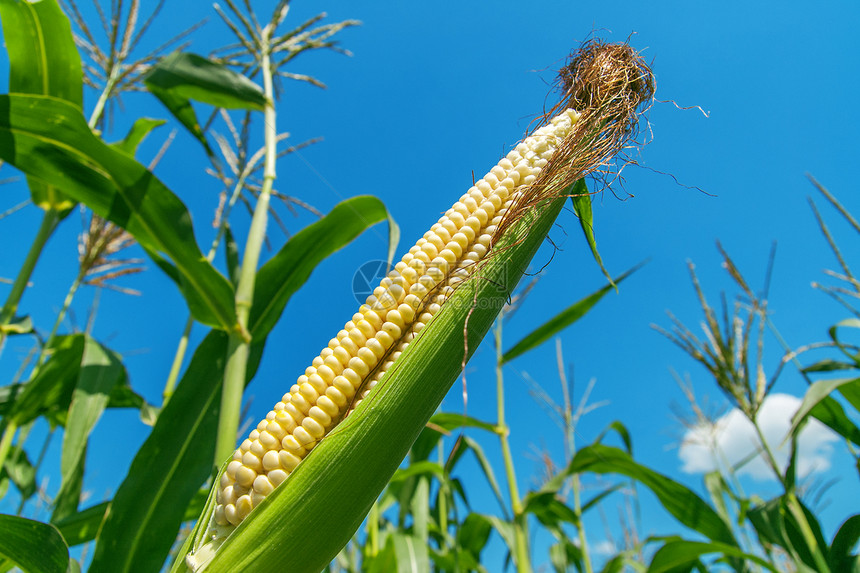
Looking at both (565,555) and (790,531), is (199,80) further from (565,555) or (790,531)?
(565,555)

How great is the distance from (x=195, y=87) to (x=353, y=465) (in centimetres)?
228

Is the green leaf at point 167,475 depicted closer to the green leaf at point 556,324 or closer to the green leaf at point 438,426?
the green leaf at point 438,426

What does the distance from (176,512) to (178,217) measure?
3.64ft

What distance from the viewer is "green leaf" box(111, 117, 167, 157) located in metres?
2.66


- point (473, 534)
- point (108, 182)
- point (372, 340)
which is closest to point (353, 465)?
point (372, 340)

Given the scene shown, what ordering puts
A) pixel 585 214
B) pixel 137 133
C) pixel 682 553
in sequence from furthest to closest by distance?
pixel 137 133 < pixel 682 553 < pixel 585 214

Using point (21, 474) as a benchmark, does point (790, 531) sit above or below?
above

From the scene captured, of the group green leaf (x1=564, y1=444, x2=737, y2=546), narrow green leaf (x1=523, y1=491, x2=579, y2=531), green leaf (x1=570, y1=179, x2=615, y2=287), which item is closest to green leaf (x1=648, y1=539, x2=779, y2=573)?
green leaf (x1=564, y1=444, x2=737, y2=546)

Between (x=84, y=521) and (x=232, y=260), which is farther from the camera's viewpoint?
(x=232, y=260)

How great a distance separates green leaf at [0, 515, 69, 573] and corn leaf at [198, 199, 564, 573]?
27.1 inches

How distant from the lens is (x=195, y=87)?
241 cm

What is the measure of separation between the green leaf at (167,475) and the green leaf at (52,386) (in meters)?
1.17

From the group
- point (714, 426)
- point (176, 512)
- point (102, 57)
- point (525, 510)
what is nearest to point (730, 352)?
point (525, 510)

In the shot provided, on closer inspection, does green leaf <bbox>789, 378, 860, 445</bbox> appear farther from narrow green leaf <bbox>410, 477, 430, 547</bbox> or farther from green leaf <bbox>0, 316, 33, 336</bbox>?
green leaf <bbox>0, 316, 33, 336</bbox>
